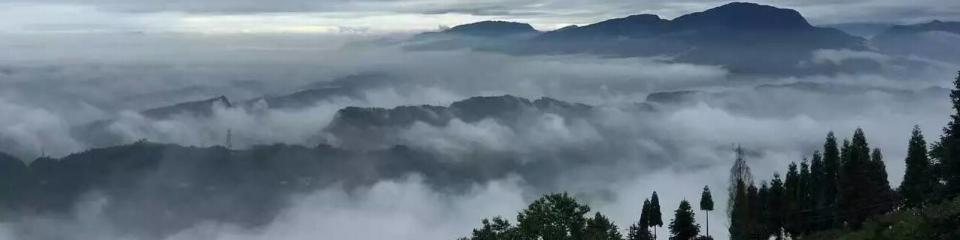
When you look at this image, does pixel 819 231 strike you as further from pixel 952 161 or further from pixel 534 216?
pixel 534 216

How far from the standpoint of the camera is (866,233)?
50.8 meters

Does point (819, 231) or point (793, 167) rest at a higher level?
point (793, 167)

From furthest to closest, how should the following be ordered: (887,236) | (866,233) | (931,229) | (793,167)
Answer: (793,167)
(866,233)
(887,236)
(931,229)

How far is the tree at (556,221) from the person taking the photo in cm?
3978

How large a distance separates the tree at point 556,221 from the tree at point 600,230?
384mm

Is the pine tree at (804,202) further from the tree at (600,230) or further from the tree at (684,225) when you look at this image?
the tree at (600,230)

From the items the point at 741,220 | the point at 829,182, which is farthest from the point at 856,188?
the point at 741,220

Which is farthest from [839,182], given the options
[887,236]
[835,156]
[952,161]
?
[887,236]

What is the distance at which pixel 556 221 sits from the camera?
40188mm

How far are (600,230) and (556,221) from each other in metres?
2.23

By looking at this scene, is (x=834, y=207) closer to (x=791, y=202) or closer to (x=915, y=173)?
(x=791, y=202)

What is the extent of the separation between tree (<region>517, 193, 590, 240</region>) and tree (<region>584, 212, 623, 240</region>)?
38 centimetres

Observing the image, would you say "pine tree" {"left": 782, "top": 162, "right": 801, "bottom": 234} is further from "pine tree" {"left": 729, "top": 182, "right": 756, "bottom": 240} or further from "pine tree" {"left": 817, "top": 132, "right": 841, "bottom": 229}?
"pine tree" {"left": 729, "top": 182, "right": 756, "bottom": 240}

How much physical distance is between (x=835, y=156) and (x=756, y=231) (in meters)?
11.0
